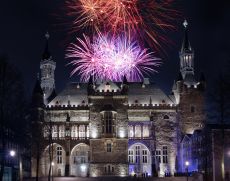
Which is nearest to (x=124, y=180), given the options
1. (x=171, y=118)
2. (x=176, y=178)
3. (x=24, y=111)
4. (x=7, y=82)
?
(x=176, y=178)

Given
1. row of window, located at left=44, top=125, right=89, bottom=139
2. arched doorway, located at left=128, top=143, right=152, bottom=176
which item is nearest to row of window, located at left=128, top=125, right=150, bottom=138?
arched doorway, located at left=128, top=143, right=152, bottom=176

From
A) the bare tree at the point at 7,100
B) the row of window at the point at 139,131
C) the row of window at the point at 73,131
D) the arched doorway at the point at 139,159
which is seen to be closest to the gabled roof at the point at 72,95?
the row of window at the point at 73,131

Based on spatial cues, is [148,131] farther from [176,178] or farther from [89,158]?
[176,178]

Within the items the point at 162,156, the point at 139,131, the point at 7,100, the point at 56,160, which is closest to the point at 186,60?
the point at 139,131

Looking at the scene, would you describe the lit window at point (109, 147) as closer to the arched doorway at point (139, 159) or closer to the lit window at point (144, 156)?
the arched doorway at point (139, 159)

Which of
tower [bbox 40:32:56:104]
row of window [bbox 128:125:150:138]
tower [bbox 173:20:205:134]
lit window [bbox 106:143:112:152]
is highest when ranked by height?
tower [bbox 40:32:56:104]

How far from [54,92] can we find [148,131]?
769 inches

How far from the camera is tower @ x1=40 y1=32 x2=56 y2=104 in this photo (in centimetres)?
10131

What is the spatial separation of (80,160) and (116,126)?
829cm

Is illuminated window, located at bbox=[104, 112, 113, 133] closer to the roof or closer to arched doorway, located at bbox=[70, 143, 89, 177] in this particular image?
arched doorway, located at bbox=[70, 143, 89, 177]

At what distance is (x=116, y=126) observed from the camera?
87.9 metres

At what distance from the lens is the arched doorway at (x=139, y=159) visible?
9000cm

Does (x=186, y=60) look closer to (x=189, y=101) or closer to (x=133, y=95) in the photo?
(x=189, y=101)

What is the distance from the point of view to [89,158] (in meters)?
89.3
